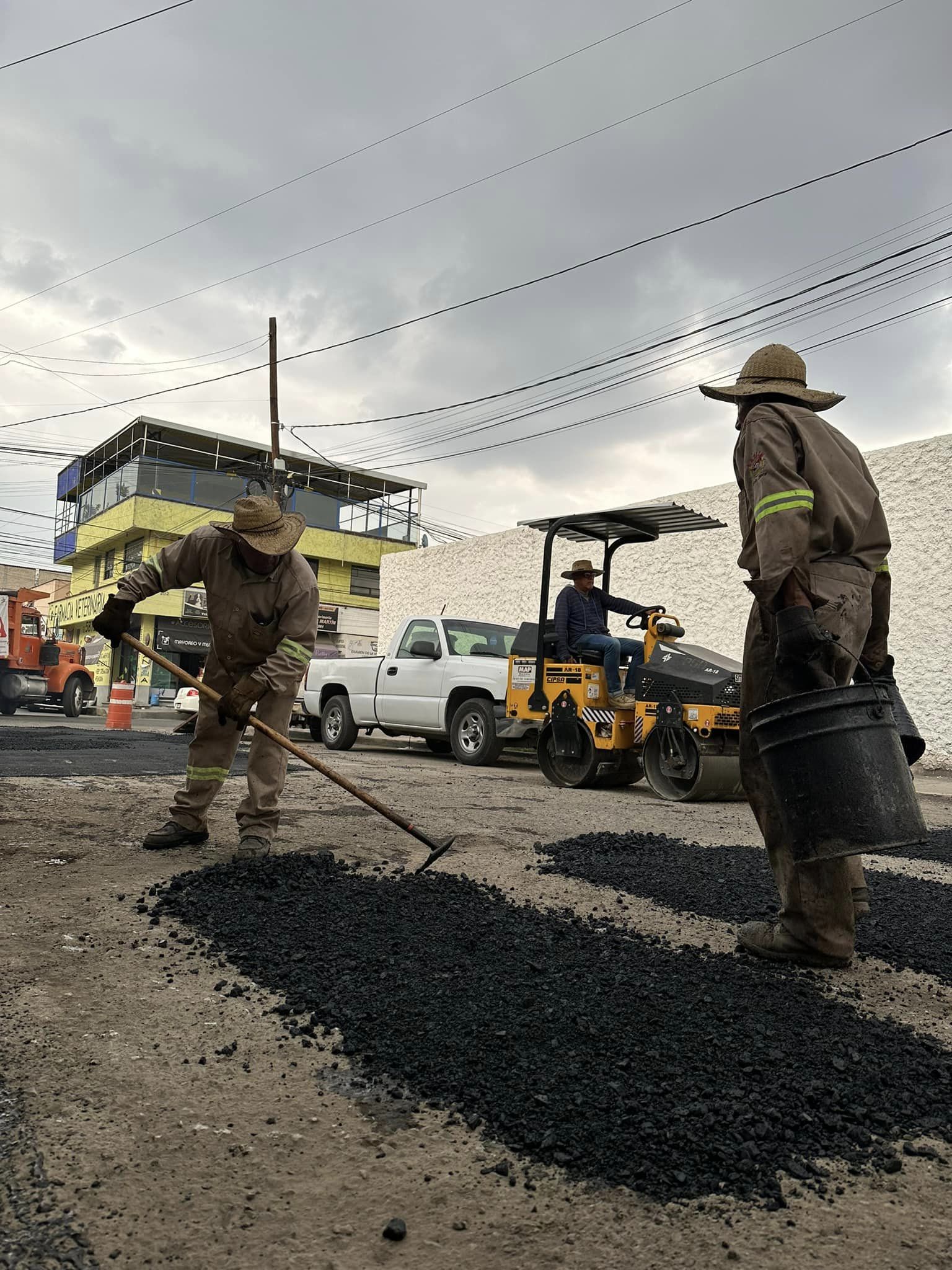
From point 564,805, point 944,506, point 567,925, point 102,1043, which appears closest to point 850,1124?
point 567,925

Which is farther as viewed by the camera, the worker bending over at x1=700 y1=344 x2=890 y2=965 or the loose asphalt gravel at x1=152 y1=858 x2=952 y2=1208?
the worker bending over at x1=700 y1=344 x2=890 y2=965

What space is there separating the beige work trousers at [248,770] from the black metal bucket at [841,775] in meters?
2.60

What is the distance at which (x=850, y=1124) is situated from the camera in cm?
209

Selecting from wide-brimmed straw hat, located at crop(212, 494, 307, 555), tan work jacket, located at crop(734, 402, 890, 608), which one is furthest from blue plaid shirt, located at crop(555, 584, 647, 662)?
tan work jacket, located at crop(734, 402, 890, 608)

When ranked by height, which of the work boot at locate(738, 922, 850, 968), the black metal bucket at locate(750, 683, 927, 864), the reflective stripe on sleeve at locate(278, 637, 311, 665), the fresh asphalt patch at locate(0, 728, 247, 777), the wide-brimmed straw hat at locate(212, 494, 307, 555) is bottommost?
the work boot at locate(738, 922, 850, 968)

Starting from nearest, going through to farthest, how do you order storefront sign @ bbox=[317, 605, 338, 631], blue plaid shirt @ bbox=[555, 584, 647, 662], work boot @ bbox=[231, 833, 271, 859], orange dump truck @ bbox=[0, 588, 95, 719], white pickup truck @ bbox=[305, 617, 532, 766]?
work boot @ bbox=[231, 833, 271, 859]
blue plaid shirt @ bbox=[555, 584, 647, 662]
white pickup truck @ bbox=[305, 617, 532, 766]
orange dump truck @ bbox=[0, 588, 95, 719]
storefront sign @ bbox=[317, 605, 338, 631]

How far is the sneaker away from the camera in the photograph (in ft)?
28.3

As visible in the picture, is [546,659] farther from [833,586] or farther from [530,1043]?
[530,1043]

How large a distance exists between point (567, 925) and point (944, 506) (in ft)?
35.6

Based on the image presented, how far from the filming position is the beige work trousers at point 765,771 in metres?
3.10

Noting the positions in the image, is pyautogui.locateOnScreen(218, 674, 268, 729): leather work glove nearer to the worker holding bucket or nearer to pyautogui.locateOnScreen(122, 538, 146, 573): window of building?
the worker holding bucket

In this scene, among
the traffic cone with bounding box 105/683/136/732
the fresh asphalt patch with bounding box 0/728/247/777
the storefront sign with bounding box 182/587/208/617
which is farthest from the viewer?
the storefront sign with bounding box 182/587/208/617

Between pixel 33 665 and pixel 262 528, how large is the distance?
18.8m

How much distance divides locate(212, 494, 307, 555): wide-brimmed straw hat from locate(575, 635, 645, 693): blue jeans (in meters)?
4.42
